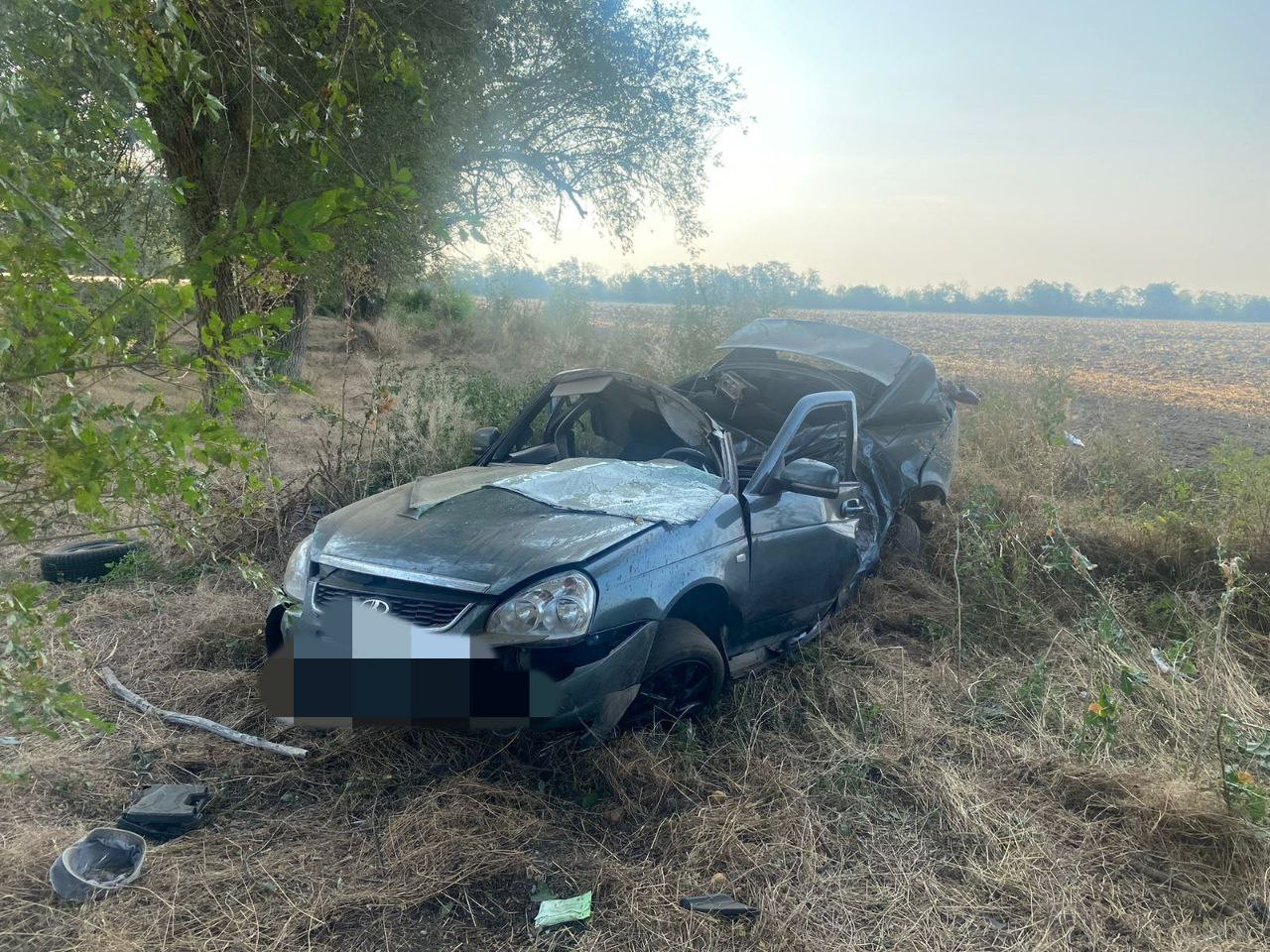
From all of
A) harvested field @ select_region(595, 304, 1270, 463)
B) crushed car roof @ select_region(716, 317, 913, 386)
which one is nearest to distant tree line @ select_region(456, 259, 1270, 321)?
harvested field @ select_region(595, 304, 1270, 463)

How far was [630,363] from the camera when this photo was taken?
1342 cm

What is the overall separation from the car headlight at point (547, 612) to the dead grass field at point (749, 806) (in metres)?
0.70

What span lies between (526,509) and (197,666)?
6.70 ft

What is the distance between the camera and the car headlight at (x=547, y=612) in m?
3.09

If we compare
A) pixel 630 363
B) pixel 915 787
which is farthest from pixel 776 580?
pixel 630 363

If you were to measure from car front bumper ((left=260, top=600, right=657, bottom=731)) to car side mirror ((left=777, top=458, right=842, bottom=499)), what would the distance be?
1189 millimetres

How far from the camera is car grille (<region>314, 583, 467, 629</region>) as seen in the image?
3145 mm

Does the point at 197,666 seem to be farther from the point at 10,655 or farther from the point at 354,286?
the point at 354,286

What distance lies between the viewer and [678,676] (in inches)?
144

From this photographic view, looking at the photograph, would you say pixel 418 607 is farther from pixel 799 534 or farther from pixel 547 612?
pixel 799 534

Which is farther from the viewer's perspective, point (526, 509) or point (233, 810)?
point (526, 509)

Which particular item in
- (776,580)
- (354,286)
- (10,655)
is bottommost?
(776,580)

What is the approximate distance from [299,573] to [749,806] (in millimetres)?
2057

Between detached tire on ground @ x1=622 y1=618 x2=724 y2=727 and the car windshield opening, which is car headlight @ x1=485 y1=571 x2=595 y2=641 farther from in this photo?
the car windshield opening
